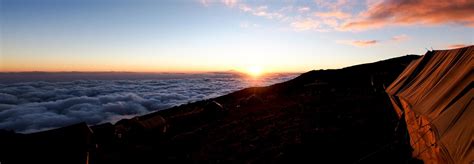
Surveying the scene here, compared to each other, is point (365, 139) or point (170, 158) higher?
point (365, 139)

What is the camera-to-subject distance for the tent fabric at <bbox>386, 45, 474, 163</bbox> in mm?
4903

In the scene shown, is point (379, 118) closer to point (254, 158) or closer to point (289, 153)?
point (289, 153)

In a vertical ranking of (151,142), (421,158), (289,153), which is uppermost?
(421,158)

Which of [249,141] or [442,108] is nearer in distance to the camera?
[442,108]

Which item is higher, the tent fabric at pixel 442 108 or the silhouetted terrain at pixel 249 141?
the tent fabric at pixel 442 108

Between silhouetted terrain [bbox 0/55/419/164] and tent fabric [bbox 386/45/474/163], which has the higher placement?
tent fabric [bbox 386/45/474/163]

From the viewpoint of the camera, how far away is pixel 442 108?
6.36 m

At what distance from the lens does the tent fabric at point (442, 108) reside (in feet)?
A: 16.1

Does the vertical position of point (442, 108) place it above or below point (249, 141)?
above

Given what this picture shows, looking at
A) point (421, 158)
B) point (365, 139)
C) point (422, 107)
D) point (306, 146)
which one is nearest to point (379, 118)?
point (365, 139)

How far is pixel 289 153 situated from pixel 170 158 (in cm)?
537

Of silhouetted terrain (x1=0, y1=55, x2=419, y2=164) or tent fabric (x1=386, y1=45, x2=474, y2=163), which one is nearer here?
tent fabric (x1=386, y1=45, x2=474, y2=163)

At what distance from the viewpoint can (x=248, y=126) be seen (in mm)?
18828

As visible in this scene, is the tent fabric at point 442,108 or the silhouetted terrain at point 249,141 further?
the silhouetted terrain at point 249,141
